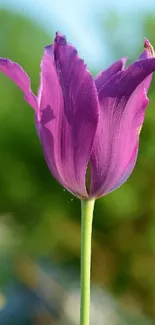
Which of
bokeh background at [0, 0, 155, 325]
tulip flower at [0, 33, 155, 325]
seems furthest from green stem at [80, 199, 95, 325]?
bokeh background at [0, 0, 155, 325]

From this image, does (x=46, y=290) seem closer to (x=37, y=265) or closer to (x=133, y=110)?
(x=37, y=265)

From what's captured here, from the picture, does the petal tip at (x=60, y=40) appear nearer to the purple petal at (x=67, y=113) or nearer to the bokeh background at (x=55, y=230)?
the purple petal at (x=67, y=113)

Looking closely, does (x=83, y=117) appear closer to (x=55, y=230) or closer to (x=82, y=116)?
(x=82, y=116)

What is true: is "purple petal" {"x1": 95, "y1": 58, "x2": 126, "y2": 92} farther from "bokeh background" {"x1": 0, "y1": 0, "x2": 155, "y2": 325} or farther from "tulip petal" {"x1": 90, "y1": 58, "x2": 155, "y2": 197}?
"bokeh background" {"x1": 0, "y1": 0, "x2": 155, "y2": 325}

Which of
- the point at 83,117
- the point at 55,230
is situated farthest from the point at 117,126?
the point at 55,230

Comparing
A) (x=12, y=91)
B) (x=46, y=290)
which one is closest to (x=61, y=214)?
(x=46, y=290)

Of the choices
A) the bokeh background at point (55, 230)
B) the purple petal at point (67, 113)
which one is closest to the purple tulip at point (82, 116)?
the purple petal at point (67, 113)

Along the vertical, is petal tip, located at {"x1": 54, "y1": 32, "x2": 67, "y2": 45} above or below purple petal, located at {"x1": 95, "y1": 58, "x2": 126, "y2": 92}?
above
